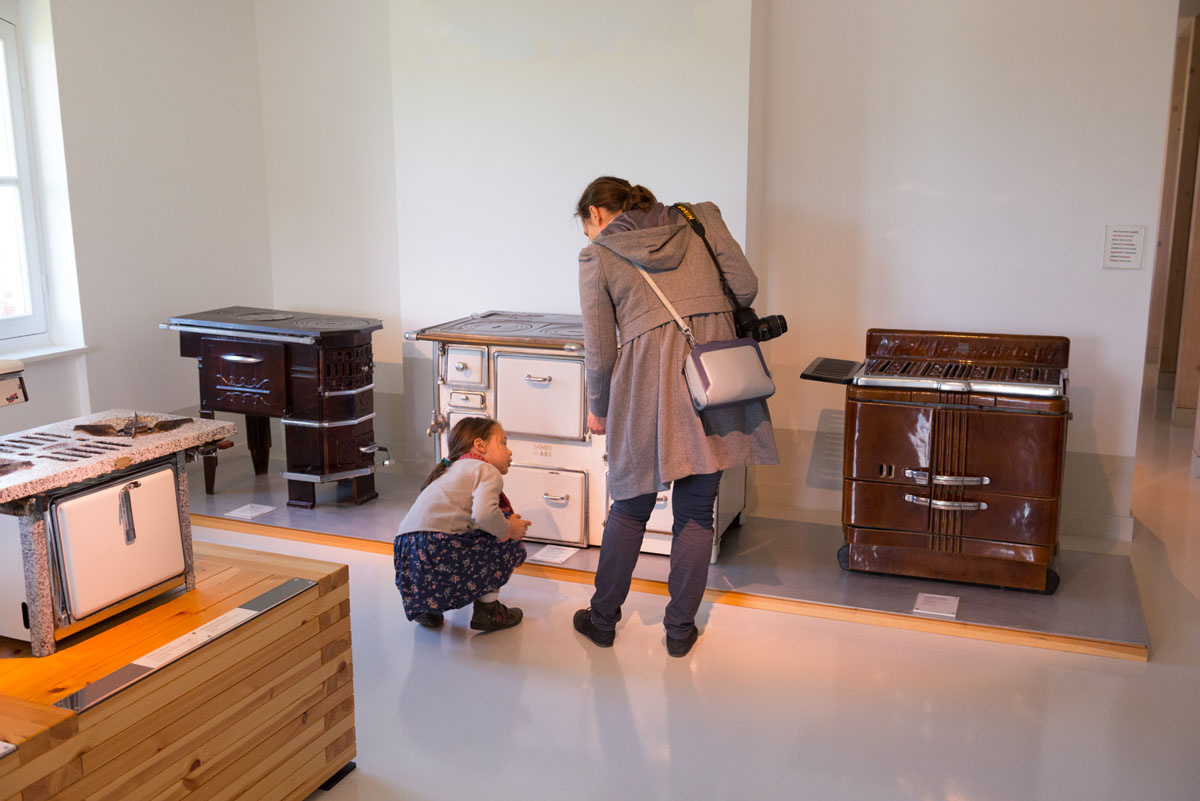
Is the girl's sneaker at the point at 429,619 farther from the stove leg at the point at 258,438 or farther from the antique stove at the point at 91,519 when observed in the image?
the stove leg at the point at 258,438

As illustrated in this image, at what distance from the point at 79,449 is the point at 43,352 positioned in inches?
88.8

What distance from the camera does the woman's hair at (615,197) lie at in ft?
9.26

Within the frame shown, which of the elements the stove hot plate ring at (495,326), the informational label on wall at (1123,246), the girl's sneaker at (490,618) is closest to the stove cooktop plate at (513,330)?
the stove hot plate ring at (495,326)

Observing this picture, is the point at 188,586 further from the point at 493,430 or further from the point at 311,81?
the point at 311,81

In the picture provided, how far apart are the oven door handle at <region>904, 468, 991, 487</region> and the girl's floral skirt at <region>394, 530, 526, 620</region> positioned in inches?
54.4

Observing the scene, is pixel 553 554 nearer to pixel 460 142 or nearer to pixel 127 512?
pixel 460 142

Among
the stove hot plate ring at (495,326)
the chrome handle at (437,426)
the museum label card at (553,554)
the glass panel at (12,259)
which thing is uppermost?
the glass panel at (12,259)

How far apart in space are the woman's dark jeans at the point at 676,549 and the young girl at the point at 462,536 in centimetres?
32

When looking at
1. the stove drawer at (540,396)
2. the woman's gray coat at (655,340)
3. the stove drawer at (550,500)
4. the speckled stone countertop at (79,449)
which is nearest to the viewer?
the speckled stone countertop at (79,449)

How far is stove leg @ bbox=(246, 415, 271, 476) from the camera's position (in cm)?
464

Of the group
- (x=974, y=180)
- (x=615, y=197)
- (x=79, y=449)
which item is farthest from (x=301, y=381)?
(x=974, y=180)

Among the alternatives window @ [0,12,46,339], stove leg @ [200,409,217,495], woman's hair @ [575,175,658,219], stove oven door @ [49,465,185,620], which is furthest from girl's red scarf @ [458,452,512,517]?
window @ [0,12,46,339]

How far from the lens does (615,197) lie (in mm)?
2822

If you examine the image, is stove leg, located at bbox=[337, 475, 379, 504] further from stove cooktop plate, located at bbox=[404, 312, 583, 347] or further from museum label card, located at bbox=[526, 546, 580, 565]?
museum label card, located at bbox=[526, 546, 580, 565]
